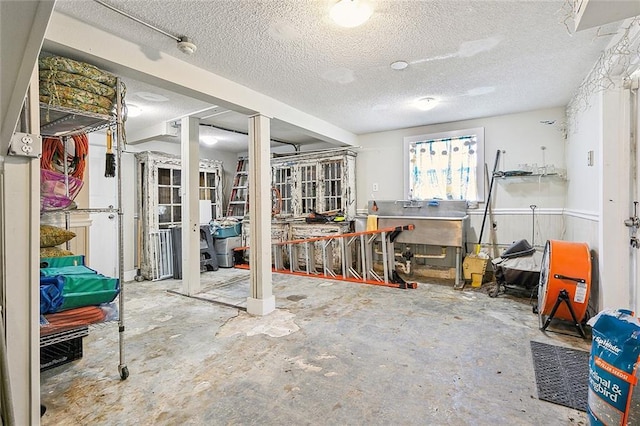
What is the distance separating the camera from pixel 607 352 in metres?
1.42

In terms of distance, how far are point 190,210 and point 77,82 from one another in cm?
226

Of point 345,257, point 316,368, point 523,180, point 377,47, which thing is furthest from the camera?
point 345,257

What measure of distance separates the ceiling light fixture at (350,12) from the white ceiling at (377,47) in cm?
6

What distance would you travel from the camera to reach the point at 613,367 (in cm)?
138

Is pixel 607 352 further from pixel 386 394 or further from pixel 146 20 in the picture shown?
pixel 146 20

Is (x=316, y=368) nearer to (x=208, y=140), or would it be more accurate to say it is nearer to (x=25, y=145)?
(x=25, y=145)

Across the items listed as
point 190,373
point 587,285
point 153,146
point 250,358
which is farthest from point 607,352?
point 153,146

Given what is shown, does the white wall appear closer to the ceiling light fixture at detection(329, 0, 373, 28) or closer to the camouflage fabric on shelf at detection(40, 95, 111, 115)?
the ceiling light fixture at detection(329, 0, 373, 28)

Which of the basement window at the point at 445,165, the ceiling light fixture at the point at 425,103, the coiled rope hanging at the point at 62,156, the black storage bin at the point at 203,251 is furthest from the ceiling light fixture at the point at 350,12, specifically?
the black storage bin at the point at 203,251

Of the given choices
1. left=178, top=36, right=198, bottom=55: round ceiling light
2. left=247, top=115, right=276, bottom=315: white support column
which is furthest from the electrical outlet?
left=247, top=115, right=276, bottom=315: white support column

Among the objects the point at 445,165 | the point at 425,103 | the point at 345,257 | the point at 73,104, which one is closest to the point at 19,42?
the point at 73,104

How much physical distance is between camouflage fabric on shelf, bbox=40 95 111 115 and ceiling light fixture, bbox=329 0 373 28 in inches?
63.5

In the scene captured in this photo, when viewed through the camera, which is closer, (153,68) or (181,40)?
(181,40)

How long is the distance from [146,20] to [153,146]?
391 cm
